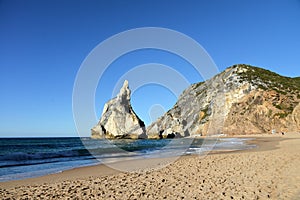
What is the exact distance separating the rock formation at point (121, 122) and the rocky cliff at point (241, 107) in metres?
11.8

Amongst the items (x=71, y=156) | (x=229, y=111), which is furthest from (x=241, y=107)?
(x=71, y=156)

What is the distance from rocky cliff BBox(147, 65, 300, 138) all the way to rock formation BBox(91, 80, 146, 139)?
38.7 feet

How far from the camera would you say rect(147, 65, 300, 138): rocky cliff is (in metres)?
61.9

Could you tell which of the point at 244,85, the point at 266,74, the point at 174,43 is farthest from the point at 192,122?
the point at 174,43

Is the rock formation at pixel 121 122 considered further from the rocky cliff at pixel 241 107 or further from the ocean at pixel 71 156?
the ocean at pixel 71 156

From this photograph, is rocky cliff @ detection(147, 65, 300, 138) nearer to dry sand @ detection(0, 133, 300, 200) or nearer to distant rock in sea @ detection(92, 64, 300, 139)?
A: distant rock in sea @ detection(92, 64, 300, 139)

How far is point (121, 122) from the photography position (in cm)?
8419

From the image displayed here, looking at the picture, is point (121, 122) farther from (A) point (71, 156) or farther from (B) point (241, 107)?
(A) point (71, 156)

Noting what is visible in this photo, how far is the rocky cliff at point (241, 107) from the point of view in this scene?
6187 centimetres

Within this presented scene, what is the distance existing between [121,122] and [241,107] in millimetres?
41314

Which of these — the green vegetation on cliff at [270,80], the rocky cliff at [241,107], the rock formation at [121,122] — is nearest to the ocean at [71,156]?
the rocky cliff at [241,107]

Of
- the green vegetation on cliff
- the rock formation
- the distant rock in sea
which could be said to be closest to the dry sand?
the distant rock in sea

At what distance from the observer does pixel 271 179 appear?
7.84m

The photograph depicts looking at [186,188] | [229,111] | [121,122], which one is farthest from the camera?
[121,122]
